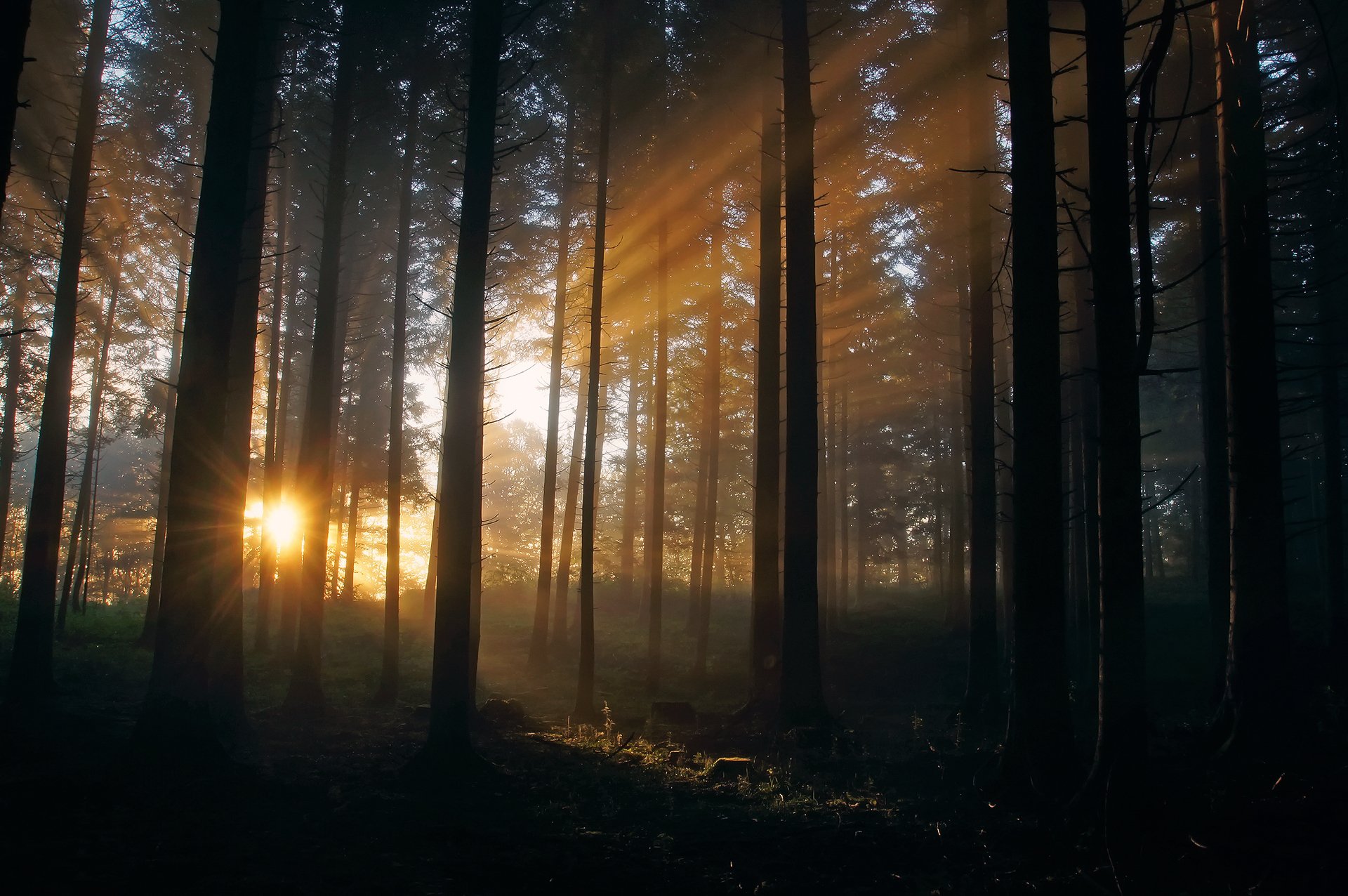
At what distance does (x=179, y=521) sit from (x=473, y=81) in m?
6.82

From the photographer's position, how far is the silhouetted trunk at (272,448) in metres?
17.7

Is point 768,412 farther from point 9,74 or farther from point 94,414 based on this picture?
point 94,414

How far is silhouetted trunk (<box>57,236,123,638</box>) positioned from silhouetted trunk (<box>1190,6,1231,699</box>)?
25715mm

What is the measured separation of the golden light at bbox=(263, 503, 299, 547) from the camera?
58.7 ft

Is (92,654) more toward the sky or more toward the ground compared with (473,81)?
more toward the ground

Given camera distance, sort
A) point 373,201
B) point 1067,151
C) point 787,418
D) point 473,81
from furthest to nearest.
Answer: point 373,201 → point 1067,151 → point 787,418 → point 473,81

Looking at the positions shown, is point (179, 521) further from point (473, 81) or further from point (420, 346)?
point (420, 346)

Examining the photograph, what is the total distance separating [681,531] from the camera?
33.8 metres

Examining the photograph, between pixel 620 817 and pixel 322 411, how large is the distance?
1023 cm

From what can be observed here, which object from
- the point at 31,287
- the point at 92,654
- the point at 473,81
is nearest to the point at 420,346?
the point at 31,287

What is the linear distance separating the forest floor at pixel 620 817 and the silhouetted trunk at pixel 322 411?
1479 mm

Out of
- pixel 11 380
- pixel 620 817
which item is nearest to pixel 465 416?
pixel 620 817

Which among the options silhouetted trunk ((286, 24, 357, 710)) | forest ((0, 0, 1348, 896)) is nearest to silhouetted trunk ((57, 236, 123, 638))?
forest ((0, 0, 1348, 896))

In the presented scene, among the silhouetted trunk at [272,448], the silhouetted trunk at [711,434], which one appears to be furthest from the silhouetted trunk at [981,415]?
the silhouetted trunk at [272,448]
